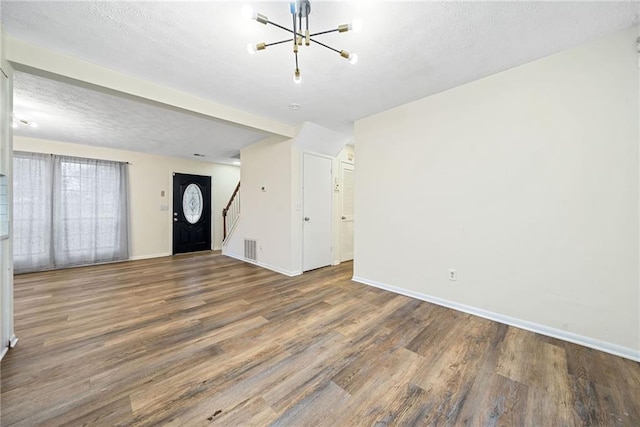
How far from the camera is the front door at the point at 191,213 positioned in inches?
241

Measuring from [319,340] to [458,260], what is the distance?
179 centimetres

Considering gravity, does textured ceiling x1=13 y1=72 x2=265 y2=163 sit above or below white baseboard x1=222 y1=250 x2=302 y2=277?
above

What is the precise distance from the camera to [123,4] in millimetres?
1581

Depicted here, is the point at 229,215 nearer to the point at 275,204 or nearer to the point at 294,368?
the point at 275,204

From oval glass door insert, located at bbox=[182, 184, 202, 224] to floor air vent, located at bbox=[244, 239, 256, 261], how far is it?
2.24m

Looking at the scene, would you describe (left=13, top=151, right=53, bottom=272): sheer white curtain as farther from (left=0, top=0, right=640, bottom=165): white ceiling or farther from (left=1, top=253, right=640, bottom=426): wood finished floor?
(left=1, top=253, right=640, bottom=426): wood finished floor

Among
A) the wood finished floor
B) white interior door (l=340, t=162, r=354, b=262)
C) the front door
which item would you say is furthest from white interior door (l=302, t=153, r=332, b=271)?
the front door

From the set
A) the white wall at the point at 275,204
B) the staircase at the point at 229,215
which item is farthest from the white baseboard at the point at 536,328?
the staircase at the point at 229,215

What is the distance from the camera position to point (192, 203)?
640cm

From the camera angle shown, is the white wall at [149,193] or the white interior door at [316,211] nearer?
the white interior door at [316,211]

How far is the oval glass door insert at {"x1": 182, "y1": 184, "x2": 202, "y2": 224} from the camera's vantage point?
6.26 meters

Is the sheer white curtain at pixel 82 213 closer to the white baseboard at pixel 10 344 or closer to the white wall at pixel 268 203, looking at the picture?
the white wall at pixel 268 203

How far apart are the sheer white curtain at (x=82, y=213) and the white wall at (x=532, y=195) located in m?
5.72

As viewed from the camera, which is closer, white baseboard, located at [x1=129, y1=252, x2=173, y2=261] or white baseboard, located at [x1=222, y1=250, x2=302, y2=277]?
white baseboard, located at [x1=222, y1=250, x2=302, y2=277]
